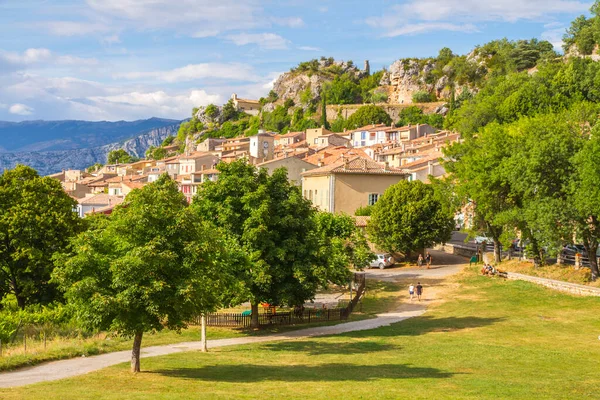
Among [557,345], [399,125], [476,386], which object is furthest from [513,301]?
[399,125]

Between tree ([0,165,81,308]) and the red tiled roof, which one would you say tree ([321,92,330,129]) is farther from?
tree ([0,165,81,308])

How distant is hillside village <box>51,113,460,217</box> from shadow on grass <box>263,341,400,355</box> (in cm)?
1749

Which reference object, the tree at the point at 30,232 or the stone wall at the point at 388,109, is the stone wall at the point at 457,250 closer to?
the tree at the point at 30,232

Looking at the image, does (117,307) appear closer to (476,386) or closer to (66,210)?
(476,386)

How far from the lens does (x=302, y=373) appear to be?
26.0 metres

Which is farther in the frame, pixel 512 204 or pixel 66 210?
pixel 512 204

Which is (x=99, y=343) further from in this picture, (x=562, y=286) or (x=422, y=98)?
(x=422, y=98)

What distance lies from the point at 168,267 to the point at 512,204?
3597 centimetres

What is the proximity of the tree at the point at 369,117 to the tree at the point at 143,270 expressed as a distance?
14534cm

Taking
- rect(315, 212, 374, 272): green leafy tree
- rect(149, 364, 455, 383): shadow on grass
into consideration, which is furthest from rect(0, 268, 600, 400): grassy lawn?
rect(315, 212, 374, 272): green leafy tree

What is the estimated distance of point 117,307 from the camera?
23.6 m

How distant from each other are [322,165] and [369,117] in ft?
229

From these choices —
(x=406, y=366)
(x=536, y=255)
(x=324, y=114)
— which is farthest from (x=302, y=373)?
(x=324, y=114)

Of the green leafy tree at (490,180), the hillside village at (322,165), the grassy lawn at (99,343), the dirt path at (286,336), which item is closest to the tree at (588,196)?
the green leafy tree at (490,180)
